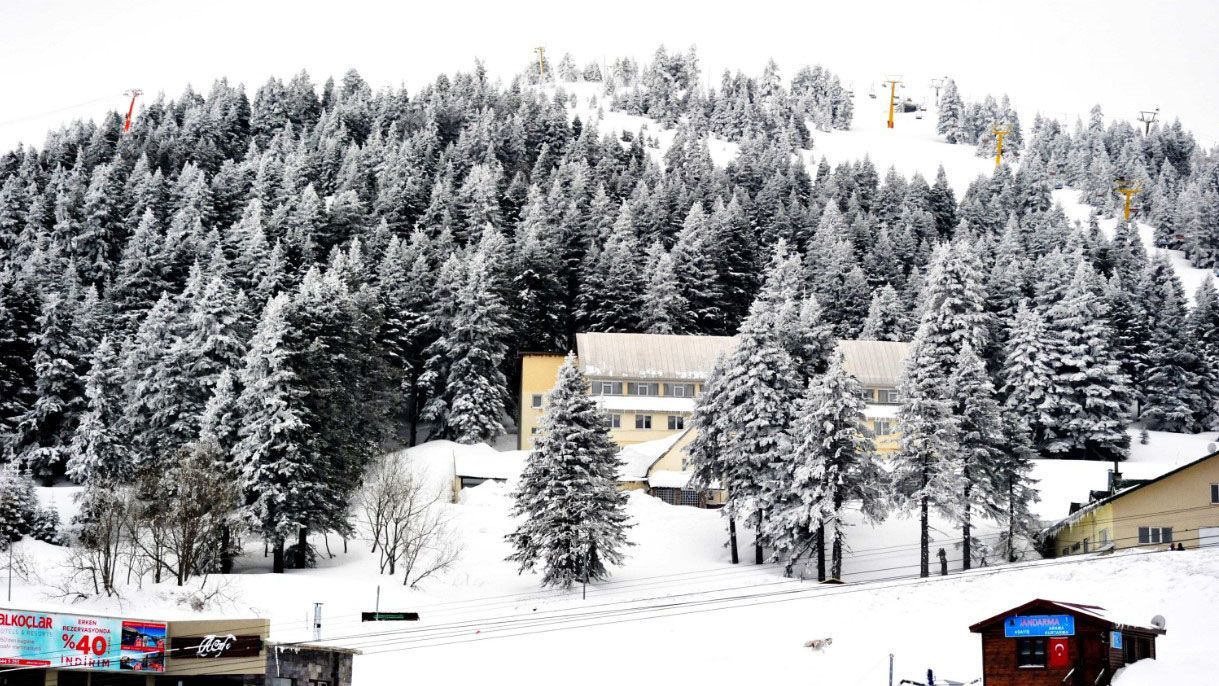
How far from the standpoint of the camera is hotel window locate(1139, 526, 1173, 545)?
5250 centimetres

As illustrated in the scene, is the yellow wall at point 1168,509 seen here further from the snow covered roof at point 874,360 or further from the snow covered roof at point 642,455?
the snow covered roof at point 874,360

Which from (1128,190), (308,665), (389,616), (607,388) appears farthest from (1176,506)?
(1128,190)

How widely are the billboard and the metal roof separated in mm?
42136

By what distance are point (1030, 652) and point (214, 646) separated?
25.1 metres

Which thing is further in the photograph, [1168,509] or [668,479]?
[668,479]

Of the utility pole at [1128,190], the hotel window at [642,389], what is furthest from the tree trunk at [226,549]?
the utility pole at [1128,190]

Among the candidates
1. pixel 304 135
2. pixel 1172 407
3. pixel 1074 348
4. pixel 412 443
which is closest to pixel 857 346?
pixel 1074 348

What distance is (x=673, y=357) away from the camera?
80875 mm

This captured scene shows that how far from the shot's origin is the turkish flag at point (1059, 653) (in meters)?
30.3

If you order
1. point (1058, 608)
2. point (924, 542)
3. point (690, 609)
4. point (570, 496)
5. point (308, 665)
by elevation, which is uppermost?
point (570, 496)

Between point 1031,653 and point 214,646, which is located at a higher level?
point 1031,653

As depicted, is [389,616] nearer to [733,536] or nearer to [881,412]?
[733,536]

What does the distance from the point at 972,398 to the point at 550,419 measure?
62.5 ft

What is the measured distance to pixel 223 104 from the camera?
152 metres
